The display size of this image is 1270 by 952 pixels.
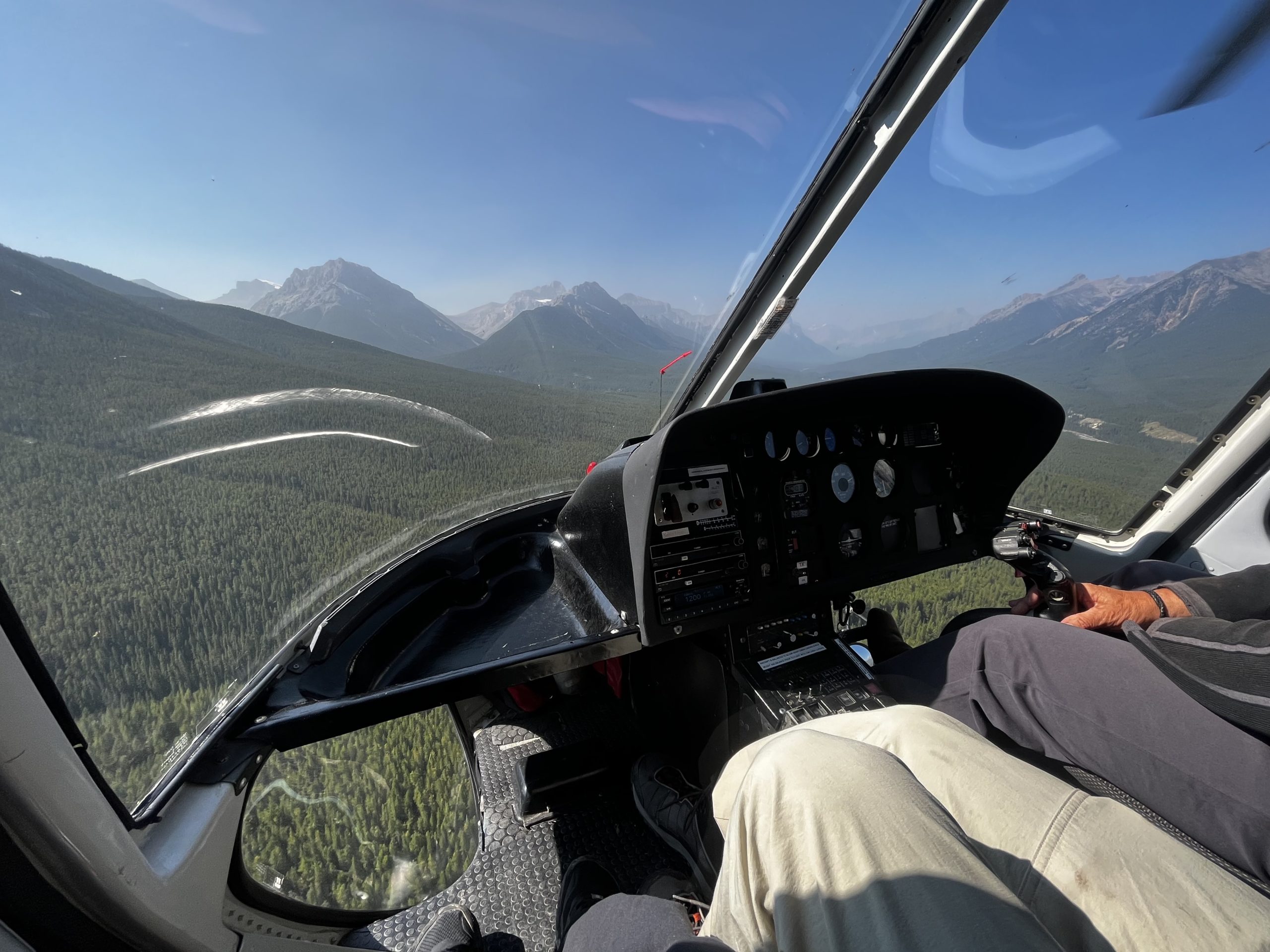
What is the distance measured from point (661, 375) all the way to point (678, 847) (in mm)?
1667

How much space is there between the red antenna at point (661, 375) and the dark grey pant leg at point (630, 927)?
1763 mm

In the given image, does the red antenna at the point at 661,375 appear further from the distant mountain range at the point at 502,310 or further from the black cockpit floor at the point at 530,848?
the black cockpit floor at the point at 530,848

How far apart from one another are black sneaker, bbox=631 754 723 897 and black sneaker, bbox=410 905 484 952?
21.2 inches

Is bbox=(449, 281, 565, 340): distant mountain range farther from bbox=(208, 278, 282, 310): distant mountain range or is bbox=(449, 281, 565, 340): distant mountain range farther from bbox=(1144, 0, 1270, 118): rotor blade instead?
A: bbox=(1144, 0, 1270, 118): rotor blade

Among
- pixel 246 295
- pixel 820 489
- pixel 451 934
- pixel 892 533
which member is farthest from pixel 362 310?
pixel 892 533

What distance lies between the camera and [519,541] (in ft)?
7.07

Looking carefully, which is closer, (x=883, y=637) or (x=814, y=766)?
(x=814, y=766)

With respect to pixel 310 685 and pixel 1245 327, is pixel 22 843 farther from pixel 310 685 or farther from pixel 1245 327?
pixel 1245 327

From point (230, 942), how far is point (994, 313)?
2.78 m

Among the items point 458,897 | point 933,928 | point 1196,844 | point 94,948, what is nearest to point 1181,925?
point 933,928

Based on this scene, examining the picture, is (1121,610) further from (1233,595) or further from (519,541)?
(519,541)

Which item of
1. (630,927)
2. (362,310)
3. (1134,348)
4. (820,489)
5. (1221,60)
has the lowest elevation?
(630,927)

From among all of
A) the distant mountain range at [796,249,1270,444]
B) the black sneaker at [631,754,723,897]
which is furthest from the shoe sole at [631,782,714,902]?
the distant mountain range at [796,249,1270,444]

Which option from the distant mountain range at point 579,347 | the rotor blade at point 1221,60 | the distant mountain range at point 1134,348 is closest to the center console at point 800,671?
the distant mountain range at point 1134,348
